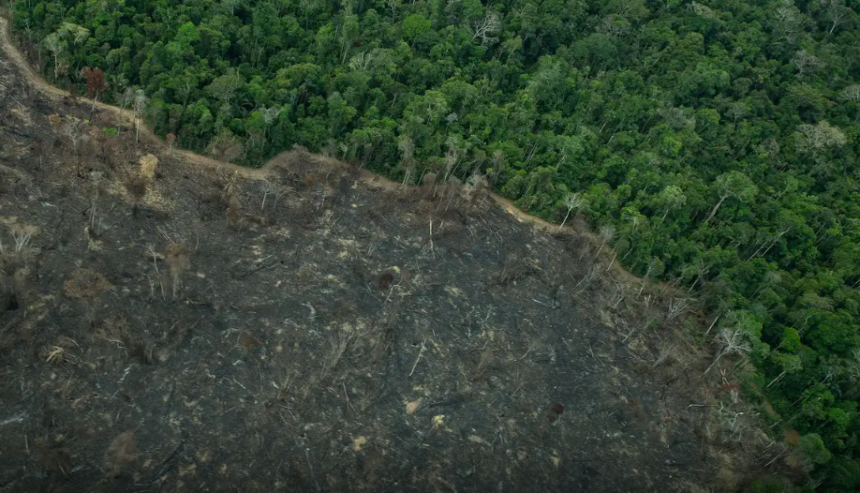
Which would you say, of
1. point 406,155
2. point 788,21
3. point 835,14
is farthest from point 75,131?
point 835,14

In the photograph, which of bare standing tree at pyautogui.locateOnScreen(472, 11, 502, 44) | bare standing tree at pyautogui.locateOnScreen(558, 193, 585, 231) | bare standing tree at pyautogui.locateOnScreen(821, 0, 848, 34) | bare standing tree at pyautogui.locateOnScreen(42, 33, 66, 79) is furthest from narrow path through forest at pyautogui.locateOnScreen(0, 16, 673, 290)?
bare standing tree at pyautogui.locateOnScreen(821, 0, 848, 34)

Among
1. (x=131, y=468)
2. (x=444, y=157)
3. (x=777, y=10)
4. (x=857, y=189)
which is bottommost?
(x=131, y=468)

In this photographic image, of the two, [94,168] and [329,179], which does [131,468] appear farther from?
[329,179]

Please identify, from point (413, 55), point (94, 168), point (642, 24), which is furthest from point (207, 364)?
point (642, 24)

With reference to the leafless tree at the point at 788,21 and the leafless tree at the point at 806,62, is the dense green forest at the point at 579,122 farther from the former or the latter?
the leafless tree at the point at 788,21

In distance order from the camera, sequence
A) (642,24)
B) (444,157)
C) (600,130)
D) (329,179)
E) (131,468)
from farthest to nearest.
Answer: (642,24) → (600,130) → (444,157) → (329,179) → (131,468)
